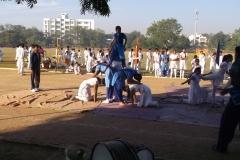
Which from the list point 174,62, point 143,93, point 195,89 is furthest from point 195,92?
point 174,62

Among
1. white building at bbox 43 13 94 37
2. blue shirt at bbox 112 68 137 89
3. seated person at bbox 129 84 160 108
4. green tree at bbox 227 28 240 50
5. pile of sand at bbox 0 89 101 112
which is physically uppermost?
white building at bbox 43 13 94 37

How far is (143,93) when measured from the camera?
31.7ft

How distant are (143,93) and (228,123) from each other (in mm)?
4220

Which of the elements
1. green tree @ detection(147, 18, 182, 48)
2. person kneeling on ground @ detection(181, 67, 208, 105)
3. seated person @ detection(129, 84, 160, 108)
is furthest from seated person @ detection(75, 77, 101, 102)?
green tree @ detection(147, 18, 182, 48)

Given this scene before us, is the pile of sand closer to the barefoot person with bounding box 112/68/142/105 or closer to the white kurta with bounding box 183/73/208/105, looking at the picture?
the barefoot person with bounding box 112/68/142/105

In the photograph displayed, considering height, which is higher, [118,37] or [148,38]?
[148,38]

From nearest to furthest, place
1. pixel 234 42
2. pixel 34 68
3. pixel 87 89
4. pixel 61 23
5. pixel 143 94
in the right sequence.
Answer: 1. pixel 143 94
2. pixel 87 89
3. pixel 34 68
4. pixel 234 42
5. pixel 61 23

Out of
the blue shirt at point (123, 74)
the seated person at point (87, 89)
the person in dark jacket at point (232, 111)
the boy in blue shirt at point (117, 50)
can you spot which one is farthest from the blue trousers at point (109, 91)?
the person in dark jacket at point (232, 111)

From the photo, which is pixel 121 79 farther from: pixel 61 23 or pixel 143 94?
pixel 61 23

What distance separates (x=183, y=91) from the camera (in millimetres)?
13531

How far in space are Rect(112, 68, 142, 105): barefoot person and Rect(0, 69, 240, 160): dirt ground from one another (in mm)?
1737

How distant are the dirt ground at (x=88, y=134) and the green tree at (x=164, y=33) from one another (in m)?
56.6

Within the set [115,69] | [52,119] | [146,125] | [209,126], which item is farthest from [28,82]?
[209,126]

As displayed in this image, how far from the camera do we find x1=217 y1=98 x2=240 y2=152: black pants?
5.61 metres
